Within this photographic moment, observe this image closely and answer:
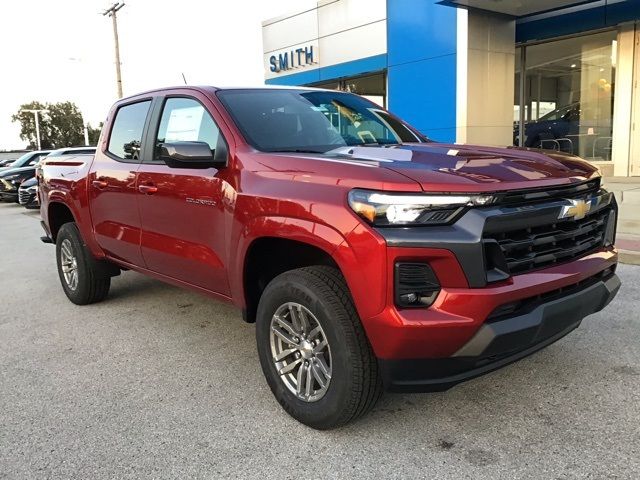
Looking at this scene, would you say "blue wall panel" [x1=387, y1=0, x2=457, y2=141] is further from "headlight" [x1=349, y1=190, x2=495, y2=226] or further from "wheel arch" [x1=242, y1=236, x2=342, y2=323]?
"headlight" [x1=349, y1=190, x2=495, y2=226]

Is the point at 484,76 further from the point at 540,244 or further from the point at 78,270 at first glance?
the point at 540,244

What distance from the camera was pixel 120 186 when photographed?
4.43 metres

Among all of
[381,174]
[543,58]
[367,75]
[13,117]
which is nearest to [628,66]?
[543,58]

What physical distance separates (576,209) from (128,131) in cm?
344

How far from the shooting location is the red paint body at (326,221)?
2408mm

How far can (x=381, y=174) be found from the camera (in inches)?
99.7

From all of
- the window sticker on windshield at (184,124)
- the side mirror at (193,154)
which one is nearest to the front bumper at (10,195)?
the window sticker on windshield at (184,124)

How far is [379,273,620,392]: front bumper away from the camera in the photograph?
8.00 ft

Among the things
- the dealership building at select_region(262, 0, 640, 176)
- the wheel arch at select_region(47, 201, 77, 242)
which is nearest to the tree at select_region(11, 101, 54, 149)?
the dealership building at select_region(262, 0, 640, 176)

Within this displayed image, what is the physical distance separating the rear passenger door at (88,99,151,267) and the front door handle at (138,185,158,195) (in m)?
0.10

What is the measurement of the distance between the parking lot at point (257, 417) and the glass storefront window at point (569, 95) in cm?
1111

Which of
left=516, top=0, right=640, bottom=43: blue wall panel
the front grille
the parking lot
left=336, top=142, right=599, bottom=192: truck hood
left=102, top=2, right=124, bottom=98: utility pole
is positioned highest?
left=102, top=2, right=124, bottom=98: utility pole

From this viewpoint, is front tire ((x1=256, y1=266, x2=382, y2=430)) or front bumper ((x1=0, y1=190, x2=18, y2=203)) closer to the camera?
front tire ((x1=256, y1=266, x2=382, y2=430))

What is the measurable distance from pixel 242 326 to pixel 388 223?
2.54 m
